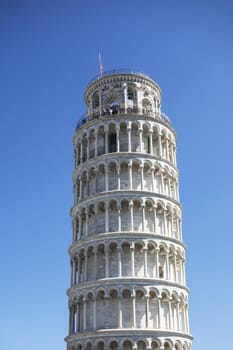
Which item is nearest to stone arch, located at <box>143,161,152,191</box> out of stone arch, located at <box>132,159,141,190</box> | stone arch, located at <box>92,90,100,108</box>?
stone arch, located at <box>132,159,141,190</box>

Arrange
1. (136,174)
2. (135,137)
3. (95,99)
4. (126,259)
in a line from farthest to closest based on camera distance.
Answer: (95,99), (135,137), (136,174), (126,259)

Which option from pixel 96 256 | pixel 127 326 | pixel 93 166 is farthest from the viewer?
pixel 93 166

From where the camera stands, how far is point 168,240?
4059cm

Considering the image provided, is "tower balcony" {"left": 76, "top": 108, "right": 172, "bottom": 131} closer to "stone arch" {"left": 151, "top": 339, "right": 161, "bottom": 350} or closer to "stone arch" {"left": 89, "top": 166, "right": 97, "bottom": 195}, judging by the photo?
"stone arch" {"left": 89, "top": 166, "right": 97, "bottom": 195}

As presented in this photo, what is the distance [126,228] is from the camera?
40.1 meters

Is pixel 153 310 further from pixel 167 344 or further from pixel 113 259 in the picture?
pixel 113 259

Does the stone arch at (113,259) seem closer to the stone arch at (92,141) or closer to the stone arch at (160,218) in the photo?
the stone arch at (160,218)

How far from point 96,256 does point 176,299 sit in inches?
295

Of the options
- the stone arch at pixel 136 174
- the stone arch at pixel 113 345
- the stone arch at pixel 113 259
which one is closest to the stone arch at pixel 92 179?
the stone arch at pixel 136 174

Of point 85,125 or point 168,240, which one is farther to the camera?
point 85,125

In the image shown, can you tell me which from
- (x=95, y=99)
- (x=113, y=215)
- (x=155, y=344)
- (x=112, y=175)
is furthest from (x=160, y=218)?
(x=95, y=99)

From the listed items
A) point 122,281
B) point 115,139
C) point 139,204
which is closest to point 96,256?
point 122,281

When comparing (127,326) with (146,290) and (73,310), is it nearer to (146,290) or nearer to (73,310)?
(146,290)

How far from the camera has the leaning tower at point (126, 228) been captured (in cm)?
3722
